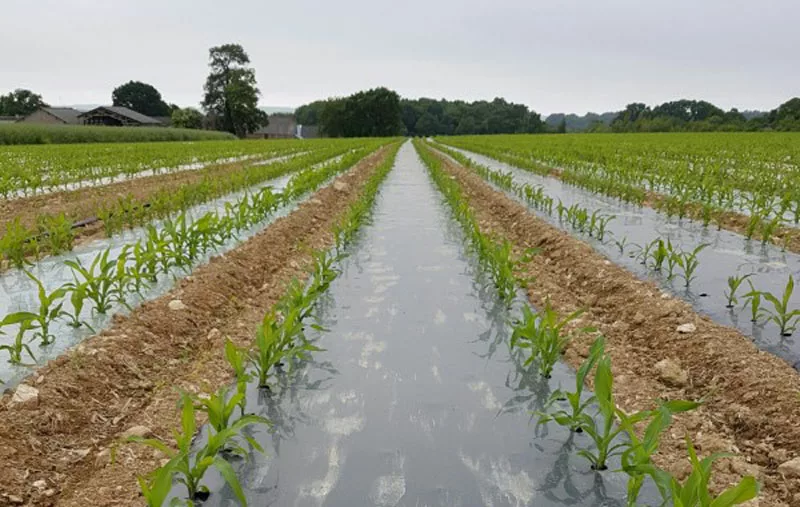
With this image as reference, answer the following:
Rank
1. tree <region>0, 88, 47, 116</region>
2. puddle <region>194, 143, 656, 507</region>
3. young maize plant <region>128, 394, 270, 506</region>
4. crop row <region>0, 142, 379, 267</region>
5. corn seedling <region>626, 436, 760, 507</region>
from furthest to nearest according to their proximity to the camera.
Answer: tree <region>0, 88, 47, 116</region>
crop row <region>0, 142, 379, 267</region>
puddle <region>194, 143, 656, 507</region>
young maize plant <region>128, 394, 270, 506</region>
corn seedling <region>626, 436, 760, 507</region>

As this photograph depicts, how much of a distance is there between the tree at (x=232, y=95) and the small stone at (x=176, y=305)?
62.3 metres

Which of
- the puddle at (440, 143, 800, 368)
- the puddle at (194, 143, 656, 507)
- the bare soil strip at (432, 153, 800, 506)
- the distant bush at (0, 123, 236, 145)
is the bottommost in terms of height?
the puddle at (194, 143, 656, 507)

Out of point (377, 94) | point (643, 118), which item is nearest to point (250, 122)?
point (377, 94)

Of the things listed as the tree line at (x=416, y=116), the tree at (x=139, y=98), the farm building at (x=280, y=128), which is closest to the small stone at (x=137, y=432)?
the tree line at (x=416, y=116)

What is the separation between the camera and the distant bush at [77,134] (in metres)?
29.8

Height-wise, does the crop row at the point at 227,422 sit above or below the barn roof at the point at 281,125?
below

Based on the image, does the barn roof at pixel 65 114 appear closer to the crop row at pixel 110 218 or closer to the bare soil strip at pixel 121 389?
the crop row at pixel 110 218

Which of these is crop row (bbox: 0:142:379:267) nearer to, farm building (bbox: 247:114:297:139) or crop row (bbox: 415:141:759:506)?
crop row (bbox: 415:141:759:506)

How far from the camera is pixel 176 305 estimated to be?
3.85 m

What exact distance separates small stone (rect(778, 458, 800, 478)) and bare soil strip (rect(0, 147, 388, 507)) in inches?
99.6

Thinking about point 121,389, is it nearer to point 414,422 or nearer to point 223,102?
point 414,422

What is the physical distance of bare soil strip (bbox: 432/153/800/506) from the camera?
224 cm

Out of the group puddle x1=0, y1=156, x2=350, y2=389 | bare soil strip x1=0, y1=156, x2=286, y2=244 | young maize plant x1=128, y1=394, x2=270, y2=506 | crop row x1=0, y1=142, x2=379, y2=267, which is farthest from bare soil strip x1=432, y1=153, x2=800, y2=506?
bare soil strip x1=0, y1=156, x2=286, y2=244

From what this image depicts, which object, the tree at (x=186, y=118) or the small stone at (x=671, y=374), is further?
the tree at (x=186, y=118)
